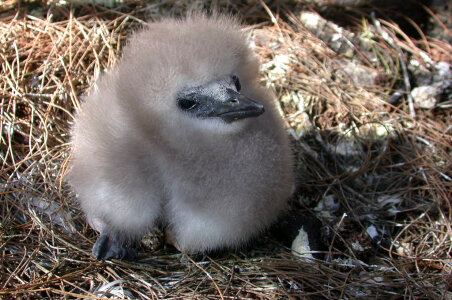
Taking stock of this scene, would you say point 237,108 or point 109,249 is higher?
point 237,108

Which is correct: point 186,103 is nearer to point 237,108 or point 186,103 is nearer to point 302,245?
point 237,108

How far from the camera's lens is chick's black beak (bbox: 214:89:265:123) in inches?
75.4

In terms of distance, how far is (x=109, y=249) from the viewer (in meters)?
2.19

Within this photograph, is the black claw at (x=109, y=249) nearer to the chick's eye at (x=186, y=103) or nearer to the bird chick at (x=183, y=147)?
the bird chick at (x=183, y=147)

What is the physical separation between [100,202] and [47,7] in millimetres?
2032

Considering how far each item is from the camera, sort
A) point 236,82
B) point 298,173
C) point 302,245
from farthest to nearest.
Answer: point 298,173 → point 302,245 → point 236,82

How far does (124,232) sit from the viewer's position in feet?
6.94

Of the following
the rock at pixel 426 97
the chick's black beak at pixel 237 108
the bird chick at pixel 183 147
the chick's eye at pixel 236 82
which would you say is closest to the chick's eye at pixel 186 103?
the bird chick at pixel 183 147

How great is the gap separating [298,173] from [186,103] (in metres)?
1.13

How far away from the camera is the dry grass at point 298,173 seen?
214 centimetres

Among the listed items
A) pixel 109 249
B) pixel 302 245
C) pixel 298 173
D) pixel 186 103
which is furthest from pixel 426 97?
pixel 109 249

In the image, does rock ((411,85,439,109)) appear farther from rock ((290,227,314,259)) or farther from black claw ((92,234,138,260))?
black claw ((92,234,138,260))

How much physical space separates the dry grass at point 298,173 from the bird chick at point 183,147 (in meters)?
0.27

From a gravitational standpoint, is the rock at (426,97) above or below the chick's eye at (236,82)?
below
